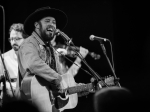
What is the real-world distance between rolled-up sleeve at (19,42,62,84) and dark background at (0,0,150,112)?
1.61 metres

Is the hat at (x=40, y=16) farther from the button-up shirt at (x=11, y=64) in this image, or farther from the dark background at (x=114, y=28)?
the dark background at (x=114, y=28)

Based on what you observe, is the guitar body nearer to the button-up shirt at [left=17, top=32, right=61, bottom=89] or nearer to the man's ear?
the button-up shirt at [left=17, top=32, right=61, bottom=89]

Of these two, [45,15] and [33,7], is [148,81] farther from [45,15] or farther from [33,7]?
[33,7]

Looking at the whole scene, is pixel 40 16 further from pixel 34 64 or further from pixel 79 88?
pixel 79 88

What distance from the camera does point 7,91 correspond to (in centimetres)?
445

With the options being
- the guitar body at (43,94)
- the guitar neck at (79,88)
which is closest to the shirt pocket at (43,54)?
the guitar body at (43,94)

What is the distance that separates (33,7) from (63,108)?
9.23ft

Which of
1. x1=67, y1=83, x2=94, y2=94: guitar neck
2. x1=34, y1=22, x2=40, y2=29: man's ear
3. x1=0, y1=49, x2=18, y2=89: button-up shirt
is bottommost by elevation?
x1=67, y1=83, x2=94, y2=94: guitar neck

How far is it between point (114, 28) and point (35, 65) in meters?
2.45

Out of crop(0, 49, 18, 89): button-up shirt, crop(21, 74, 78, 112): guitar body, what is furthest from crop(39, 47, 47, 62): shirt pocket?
crop(0, 49, 18, 89): button-up shirt

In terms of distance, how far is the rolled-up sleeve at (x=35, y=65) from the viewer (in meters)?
3.38

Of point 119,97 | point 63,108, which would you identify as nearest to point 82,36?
point 63,108

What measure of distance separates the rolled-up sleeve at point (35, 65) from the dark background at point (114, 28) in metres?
1.61

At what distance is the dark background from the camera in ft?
17.0
